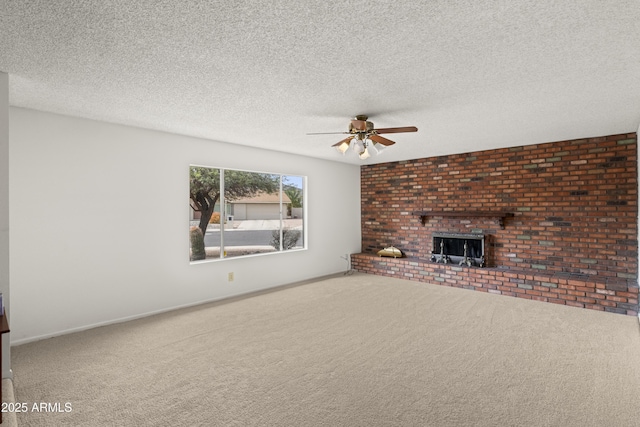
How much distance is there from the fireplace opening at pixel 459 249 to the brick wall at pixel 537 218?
0.14 meters

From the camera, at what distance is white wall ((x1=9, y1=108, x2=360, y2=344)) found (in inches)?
128

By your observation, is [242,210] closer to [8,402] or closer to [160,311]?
[160,311]

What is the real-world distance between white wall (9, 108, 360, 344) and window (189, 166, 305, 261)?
51 cm

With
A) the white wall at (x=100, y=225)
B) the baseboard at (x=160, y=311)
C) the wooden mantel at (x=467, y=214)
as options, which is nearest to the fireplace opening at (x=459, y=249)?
the wooden mantel at (x=467, y=214)

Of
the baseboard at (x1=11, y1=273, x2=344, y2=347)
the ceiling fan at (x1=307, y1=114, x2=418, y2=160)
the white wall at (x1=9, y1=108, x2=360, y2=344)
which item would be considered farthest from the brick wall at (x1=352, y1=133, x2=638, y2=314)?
the white wall at (x1=9, y1=108, x2=360, y2=344)

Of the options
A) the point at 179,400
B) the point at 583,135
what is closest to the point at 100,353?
the point at 179,400

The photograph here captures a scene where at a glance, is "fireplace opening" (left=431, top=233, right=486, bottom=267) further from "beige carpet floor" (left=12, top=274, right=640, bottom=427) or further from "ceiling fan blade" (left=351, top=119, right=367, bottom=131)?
"ceiling fan blade" (left=351, top=119, right=367, bottom=131)

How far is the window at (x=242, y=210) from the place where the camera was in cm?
536

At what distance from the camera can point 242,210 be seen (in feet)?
22.1

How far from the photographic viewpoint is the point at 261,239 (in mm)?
7828

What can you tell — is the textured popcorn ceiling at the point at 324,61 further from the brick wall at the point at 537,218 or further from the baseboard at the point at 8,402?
the baseboard at the point at 8,402

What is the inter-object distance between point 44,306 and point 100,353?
0.92 meters

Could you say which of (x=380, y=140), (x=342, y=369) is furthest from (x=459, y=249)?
(x=342, y=369)

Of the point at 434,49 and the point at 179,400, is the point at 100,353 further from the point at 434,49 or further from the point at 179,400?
the point at 434,49
